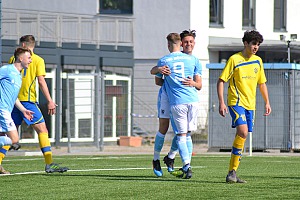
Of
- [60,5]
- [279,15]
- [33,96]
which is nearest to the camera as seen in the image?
[33,96]

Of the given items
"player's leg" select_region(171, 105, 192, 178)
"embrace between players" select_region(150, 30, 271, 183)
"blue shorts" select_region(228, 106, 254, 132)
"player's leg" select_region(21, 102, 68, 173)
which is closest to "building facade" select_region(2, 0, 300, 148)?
"player's leg" select_region(21, 102, 68, 173)

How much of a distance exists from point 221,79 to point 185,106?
71 cm

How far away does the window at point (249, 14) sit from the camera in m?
44.9

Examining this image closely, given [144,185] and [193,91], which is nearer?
[144,185]

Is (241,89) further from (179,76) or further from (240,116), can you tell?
(179,76)

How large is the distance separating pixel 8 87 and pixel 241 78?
3039 millimetres

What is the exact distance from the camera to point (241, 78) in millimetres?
12516

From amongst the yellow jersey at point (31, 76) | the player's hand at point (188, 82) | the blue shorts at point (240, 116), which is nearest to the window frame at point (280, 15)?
the yellow jersey at point (31, 76)

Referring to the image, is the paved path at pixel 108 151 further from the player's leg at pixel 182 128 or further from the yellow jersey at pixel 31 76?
the player's leg at pixel 182 128

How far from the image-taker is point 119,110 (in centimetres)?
3206

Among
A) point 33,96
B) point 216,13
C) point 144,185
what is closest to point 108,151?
point 33,96

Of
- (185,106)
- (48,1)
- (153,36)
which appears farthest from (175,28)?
(185,106)

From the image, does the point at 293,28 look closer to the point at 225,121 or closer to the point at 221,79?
the point at 225,121

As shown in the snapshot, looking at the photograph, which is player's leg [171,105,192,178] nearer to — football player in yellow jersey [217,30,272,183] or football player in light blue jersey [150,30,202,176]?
football player in light blue jersey [150,30,202,176]
